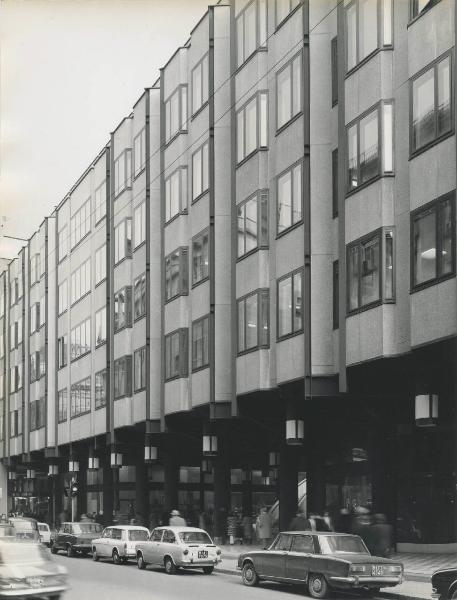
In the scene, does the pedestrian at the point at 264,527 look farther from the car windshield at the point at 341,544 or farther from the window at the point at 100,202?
the window at the point at 100,202

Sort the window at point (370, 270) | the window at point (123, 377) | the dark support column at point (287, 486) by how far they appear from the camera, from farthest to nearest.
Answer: the window at point (123, 377)
the dark support column at point (287, 486)
the window at point (370, 270)

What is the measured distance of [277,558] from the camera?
981 inches

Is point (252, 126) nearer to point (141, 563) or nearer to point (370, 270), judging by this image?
point (370, 270)

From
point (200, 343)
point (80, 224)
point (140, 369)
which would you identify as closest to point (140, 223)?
point (140, 369)

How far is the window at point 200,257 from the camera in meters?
38.7

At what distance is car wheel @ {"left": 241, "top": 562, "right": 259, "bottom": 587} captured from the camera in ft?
85.4

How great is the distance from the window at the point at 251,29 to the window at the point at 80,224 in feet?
74.1

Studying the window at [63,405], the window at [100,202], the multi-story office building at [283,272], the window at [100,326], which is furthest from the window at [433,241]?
the window at [63,405]

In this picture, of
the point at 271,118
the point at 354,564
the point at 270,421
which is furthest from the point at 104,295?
the point at 354,564

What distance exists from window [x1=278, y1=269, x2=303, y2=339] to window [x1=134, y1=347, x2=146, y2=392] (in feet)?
48.2

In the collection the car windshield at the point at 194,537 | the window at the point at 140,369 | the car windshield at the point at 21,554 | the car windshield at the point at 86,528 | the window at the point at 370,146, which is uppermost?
the window at the point at 370,146

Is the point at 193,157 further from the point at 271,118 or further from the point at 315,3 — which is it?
the point at 315,3

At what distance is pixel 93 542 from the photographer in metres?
36.9

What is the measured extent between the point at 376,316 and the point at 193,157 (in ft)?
52.4
